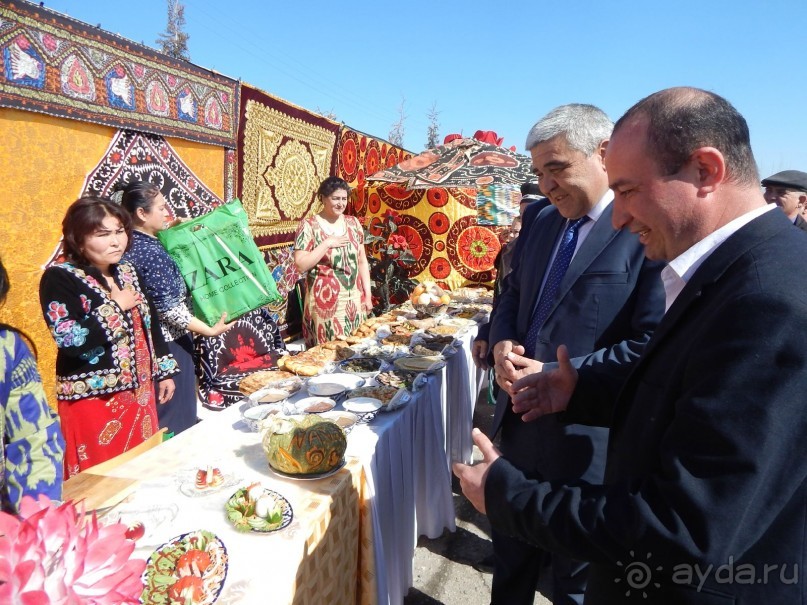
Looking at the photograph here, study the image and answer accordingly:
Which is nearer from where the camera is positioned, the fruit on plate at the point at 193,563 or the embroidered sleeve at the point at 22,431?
the fruit on plate at the point at 193,563

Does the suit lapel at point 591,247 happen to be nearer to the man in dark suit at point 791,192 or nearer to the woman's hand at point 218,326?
the woman's hand at point 218,326

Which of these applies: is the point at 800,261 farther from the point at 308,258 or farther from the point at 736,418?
the point at 308,258

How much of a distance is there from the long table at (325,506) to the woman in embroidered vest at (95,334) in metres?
0.64

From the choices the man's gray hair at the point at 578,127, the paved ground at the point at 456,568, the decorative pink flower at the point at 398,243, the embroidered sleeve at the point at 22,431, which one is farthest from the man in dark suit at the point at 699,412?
the decorative pink flower at the point at 398,243

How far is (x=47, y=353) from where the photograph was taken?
122 inches

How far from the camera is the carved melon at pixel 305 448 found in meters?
1.51

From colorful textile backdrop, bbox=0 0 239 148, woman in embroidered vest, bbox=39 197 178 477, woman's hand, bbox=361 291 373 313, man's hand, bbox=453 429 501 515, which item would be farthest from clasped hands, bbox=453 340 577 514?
colorful textile backdrop, bbox=0 0 239 148

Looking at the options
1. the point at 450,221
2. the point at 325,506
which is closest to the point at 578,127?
the point at 325,506

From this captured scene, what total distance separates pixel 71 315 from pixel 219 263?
866 mm

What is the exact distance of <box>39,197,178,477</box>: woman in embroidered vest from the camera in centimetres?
211

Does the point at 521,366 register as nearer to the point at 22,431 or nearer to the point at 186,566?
the point at 186,566

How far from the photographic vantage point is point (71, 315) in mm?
2109

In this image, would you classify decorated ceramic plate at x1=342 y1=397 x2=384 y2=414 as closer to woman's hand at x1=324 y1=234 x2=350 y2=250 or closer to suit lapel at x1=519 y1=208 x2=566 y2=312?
suit lapel at x1=519 y1=208 x2=566 y2=312

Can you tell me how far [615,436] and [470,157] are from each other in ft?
17.8
